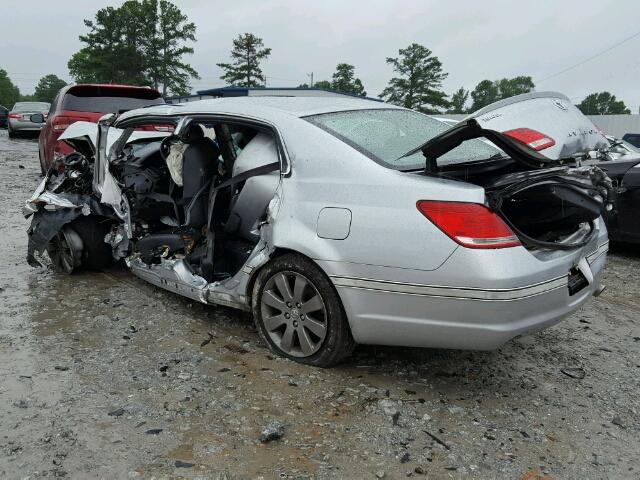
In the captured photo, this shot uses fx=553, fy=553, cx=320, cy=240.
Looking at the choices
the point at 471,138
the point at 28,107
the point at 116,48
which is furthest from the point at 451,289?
the point at 116,48

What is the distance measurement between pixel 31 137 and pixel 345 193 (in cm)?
2453

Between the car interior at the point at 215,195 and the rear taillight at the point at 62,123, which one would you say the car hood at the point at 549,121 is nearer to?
the car interior at the point at 215,195

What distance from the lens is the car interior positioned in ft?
12.0

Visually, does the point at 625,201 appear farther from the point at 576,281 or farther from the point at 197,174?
the point at 197,174

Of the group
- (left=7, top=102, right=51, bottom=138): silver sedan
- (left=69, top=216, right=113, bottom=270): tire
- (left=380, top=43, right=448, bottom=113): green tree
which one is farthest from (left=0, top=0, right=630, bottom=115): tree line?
(left=69, top=216, right=113, bottom=270): tire

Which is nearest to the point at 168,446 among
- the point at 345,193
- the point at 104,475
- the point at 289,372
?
the point at 104,475

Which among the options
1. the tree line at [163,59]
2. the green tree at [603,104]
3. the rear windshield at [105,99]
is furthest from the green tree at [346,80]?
the rear windshield at [105,99]

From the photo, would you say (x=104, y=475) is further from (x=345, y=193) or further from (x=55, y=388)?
(x=345, y=193)

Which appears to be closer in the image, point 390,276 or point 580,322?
point 390,276

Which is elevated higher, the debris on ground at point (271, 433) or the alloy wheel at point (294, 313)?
the alloy wheel at point (294, 313)

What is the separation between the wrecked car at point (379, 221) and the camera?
8.34ft

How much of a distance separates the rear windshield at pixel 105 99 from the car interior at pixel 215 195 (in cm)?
→ 457

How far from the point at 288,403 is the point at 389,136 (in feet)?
5.29

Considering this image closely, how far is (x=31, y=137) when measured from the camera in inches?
927
